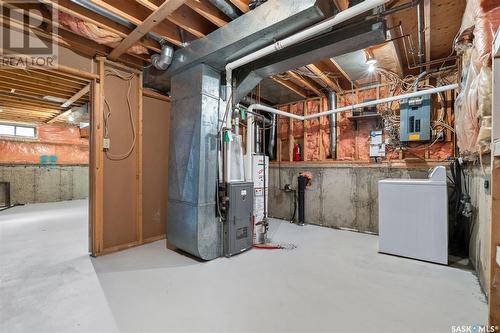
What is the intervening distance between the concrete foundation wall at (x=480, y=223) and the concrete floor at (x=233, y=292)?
0.63ft

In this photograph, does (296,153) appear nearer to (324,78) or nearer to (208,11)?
(324,78)

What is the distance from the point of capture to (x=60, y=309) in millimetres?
1855

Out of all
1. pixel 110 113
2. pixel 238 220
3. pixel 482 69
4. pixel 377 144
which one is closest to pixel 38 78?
pixel 110 113

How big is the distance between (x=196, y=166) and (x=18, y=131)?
8.40 m

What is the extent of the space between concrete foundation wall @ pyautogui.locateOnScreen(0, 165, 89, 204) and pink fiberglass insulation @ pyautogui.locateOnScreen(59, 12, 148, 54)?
685 centimetres

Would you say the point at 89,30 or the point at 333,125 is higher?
the point at 89,30

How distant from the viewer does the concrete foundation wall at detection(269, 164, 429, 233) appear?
4156 mm

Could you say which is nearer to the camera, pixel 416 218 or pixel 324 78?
pixel 416 218

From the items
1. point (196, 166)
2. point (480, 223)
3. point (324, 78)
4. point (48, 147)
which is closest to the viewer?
point (480, 223)

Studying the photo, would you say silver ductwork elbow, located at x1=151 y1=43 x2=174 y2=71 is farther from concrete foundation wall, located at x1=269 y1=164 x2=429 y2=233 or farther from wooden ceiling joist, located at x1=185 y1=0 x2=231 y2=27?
concrete foundation wall, located at x1=269 y1=164 x2=429 y2=233

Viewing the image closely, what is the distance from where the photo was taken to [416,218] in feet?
9.75

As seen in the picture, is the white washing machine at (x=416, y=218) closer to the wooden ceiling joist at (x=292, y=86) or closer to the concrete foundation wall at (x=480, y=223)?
the concrete foundation wall at (x=480, y=223)

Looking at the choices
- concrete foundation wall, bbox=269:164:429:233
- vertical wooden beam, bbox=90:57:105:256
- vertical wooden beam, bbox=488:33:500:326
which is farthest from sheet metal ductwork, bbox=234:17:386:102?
concrete foundation wall, bbox=269:164:429:233

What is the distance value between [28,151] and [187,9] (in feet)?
26.5
